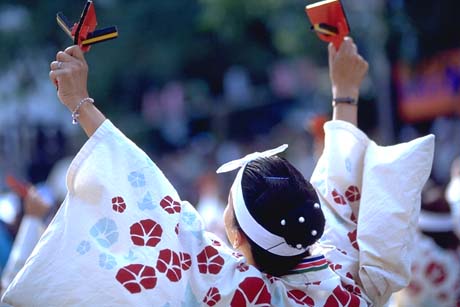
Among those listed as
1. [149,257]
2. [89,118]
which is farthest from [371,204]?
[89,118]

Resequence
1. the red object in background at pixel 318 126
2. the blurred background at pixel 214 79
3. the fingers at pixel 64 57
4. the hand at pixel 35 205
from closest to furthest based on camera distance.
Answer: the fingers at pixel 64 57
the red object in background at pixel 318 126
the hand at pixel 35 205
the blurred background at pixel 214 79

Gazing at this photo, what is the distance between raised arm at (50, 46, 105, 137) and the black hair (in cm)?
44

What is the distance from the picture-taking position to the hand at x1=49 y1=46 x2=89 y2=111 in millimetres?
2779

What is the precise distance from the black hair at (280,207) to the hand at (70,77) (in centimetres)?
50

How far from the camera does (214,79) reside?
1766 centimetres

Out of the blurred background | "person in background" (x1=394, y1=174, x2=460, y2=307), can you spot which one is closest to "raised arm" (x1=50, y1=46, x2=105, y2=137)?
"person in background" (x1=394, y1=174, x2=460, y2=307)

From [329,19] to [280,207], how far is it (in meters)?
0.84

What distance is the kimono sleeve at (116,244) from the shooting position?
2.70 meters

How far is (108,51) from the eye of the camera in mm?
16094

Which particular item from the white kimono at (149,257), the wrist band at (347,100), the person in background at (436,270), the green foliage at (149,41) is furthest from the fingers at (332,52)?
the green foliage at (149,41)

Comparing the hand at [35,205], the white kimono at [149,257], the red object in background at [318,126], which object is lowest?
the hand at [35,205]

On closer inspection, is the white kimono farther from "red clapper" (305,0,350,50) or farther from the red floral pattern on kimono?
the red floral pattern on kimono

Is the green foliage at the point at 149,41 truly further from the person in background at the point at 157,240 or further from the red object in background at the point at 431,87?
the person in background at the point at 157,240

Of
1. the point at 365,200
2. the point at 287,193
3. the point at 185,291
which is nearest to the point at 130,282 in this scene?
the point at 185,291
